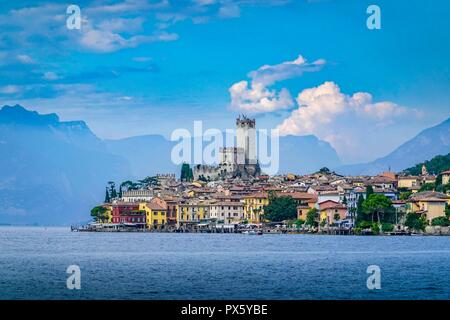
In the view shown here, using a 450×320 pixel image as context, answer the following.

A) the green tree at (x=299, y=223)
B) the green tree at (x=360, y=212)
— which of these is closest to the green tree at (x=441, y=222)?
the green tree at (x=360, y=212)

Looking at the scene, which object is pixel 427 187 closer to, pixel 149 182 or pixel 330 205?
pixel 330 205

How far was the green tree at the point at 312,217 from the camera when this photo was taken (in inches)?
1945

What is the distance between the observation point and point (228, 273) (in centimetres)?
2073

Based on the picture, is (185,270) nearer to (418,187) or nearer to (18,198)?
(418,187)

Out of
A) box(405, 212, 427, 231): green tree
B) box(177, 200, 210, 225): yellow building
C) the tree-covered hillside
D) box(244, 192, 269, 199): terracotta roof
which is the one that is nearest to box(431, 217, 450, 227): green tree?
box(405, 212, 427, 231): green tree

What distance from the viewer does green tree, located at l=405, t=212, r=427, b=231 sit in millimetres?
43875

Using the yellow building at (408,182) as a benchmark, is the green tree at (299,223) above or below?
below

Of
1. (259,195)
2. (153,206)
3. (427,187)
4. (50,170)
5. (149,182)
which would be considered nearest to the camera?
(427,187)

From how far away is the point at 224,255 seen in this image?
88.7 feet

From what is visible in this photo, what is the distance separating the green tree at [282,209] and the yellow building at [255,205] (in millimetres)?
1569

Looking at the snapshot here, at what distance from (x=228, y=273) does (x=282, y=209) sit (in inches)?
1240

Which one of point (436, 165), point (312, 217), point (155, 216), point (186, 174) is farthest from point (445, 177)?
point (186, 174)

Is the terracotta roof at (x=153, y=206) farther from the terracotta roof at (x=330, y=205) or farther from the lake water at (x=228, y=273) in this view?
the lake water at (x=228, y=273)

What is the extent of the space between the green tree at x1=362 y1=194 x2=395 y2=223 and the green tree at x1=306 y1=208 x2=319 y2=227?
16.1 ft
